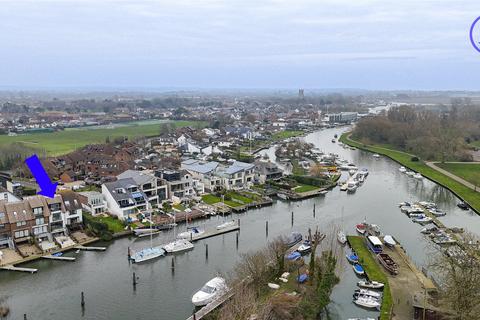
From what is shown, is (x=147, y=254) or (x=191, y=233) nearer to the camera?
(x=147, y=254)

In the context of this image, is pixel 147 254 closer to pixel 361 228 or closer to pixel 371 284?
pixel 371 284

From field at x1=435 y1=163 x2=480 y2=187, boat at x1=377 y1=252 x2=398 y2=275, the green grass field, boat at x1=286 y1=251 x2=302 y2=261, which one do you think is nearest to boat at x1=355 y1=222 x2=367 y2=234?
the green grass field

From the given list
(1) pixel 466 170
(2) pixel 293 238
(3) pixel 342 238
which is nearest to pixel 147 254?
(2) pixel 293 238

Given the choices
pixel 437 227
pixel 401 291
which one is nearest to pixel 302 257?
pixel 401 291

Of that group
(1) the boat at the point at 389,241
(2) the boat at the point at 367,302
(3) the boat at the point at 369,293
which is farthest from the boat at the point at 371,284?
(1) the boat at the point at 389,241

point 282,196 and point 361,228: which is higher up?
point 361,228

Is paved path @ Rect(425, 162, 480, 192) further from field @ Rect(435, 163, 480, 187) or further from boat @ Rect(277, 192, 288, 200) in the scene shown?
boat @ Rect(277, 192, 288, 200)

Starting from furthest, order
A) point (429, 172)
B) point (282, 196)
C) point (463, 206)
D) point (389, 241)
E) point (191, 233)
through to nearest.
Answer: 1. point (429, 172)
2. point (282, 196)
3. point (463, 206)
4. point (191, 233)
5. point (389, 241)
